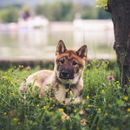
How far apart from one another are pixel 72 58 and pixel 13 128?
2056mm

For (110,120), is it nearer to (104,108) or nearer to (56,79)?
(104,108)

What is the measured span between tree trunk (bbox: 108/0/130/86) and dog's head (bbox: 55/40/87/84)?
654mm

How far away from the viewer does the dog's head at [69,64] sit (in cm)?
867

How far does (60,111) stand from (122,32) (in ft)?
8.52

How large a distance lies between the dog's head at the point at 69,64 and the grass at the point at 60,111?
0.37 m

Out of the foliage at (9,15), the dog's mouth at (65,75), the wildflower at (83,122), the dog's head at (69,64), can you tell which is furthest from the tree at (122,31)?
the foliage at (9,15)

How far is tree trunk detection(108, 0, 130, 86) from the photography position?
30.5 feet

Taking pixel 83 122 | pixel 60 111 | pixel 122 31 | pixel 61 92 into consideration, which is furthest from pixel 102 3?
pixel 60 111

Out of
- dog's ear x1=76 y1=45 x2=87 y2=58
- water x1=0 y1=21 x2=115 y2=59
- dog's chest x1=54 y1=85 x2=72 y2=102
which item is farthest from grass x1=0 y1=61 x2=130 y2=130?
water x1=0 y1=21 x2=115 y2=59

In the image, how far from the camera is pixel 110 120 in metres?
7.27

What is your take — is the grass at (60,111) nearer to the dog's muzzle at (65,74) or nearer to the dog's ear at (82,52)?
the dog's muzzle at (65,74)

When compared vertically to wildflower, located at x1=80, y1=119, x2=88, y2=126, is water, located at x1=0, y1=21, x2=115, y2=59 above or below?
below

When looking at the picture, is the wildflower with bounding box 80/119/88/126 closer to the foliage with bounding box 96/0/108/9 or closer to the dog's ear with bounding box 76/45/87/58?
the dog's ear with bounding box 76/45/87/58

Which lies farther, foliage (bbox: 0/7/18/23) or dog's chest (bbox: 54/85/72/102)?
foliage (bbox: 0/7/18/23)
